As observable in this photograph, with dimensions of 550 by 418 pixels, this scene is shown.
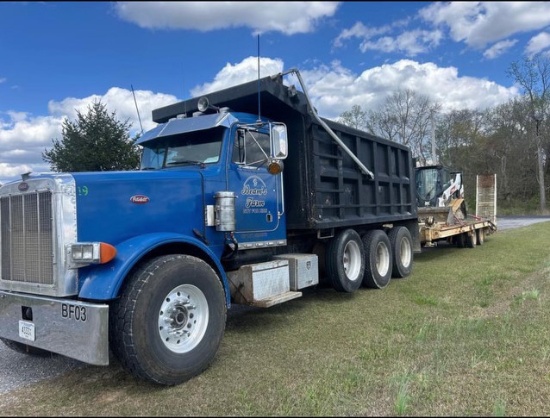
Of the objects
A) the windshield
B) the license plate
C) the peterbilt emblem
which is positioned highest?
the windshield

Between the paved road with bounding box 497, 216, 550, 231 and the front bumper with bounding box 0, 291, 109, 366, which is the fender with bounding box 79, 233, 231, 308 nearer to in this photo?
the front bumper with bounding box 0, 291, 109, 366

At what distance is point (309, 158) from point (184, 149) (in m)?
1.82

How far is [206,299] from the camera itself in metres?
4.28

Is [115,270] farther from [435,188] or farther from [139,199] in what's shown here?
[435,188]

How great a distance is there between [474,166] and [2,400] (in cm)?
4973

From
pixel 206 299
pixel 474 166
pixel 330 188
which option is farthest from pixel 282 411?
pixel 474 166

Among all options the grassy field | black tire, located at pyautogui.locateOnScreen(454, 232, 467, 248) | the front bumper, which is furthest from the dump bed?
black tire, located at pyautogui.locateOnScreen(454, 232, 467, 248)

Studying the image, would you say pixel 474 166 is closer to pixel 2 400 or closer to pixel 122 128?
pixel 122 128

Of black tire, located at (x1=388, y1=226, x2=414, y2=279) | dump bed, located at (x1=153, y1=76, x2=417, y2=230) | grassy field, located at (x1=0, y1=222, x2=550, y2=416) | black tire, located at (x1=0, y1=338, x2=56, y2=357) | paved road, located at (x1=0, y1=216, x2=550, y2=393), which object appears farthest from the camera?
black tire, located at (x1=388, y1=226, x2=414, y2=279)

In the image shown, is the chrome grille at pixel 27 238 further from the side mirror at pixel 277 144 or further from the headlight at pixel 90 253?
the side mirror at pixel 277 144

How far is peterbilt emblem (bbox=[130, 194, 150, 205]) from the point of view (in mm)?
4234

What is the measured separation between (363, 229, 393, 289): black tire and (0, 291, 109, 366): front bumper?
516 centimetres

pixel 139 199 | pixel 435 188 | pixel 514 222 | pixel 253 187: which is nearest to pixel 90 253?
pixel 139 199

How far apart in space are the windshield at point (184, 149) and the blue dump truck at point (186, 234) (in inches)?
0.6
